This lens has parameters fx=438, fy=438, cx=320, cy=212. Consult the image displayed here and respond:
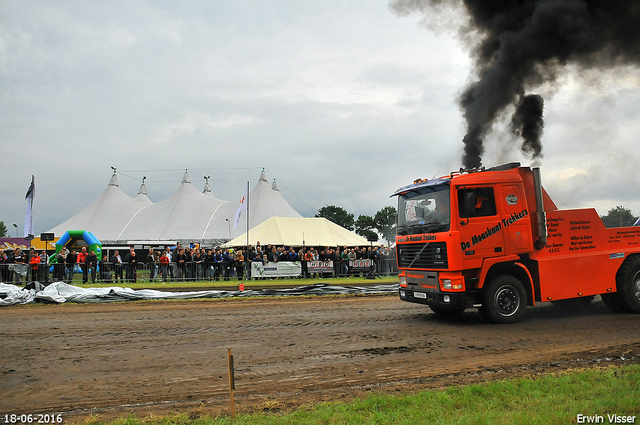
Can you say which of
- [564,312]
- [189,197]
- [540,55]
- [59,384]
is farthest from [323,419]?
[189,197]

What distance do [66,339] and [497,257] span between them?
8.65 m

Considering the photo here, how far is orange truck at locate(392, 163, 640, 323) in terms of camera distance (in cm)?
887

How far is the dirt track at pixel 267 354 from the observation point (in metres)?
5.23

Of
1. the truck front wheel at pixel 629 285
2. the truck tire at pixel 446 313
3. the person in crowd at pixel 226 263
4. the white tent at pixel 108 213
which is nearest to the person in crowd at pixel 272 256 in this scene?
the person in crowd at pixel 226 263

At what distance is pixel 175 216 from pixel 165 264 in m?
20.4

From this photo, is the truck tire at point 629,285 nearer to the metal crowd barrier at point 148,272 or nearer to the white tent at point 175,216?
the metal crowd barrier at point 148,272

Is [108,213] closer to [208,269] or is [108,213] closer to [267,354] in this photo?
[208,269]

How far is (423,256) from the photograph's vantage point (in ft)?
30.8

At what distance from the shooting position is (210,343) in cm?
790

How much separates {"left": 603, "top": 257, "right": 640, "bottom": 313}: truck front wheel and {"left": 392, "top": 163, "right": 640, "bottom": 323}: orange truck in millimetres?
19

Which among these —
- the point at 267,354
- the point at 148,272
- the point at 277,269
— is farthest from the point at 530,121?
the point at 148,272

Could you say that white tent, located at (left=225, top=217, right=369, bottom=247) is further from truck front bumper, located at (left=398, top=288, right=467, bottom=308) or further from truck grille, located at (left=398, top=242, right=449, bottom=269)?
truck front bumper, located at (left=398, top=288, right=467, bottom=308)

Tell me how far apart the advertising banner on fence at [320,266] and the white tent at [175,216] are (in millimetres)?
15150

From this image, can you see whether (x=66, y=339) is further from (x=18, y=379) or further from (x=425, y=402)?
(x=425, y=402)
